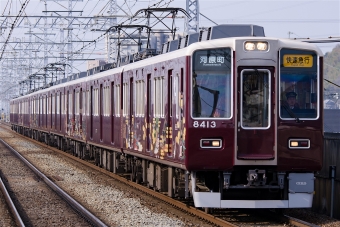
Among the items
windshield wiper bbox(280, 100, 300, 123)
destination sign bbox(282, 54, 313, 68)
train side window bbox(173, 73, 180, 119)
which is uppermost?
destination sign bbox(282, 54, 313, 68)

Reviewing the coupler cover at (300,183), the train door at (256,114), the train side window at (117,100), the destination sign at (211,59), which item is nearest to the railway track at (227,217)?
the coupler cover at (300,183)

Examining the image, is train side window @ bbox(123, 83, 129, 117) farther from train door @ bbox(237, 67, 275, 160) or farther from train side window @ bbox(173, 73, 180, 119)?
train door @ bbox(237, 67, 275, 160)

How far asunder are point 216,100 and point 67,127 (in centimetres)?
1866

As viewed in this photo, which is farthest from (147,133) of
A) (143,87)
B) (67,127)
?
(67,127)

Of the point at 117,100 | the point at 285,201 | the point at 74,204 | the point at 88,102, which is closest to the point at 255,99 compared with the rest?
the point at 285,201

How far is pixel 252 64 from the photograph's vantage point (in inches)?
450

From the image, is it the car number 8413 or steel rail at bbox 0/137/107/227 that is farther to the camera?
steel rail at bbox 0/137/107/227

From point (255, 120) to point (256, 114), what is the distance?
0.30ft

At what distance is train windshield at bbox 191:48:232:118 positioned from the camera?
11.4 metres

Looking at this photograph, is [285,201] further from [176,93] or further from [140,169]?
[140,169]

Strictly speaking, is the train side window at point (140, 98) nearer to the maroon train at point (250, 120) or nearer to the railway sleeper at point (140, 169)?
the railway sleeper at point (140, 169)

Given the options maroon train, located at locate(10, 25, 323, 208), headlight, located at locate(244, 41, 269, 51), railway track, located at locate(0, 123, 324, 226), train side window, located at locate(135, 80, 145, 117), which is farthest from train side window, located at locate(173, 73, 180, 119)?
train side window, located at locate(135, 80, 145, 117)

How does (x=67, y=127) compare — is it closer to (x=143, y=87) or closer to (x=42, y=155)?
(x=42, y=155)

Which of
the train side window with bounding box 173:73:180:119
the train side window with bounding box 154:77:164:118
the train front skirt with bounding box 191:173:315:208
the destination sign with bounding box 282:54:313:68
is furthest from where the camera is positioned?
the train side window with bounding box 154:77:164:118
